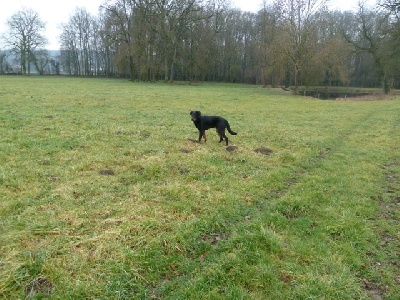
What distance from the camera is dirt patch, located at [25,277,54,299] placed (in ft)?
9.85

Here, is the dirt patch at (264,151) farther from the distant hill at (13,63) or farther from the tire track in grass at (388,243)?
the distant hill at (13,63)

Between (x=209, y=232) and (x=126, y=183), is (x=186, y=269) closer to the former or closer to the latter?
(x=209, y=232)

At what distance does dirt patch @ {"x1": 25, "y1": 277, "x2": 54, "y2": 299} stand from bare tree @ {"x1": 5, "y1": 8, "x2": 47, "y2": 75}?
241 ft

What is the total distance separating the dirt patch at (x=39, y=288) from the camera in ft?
9.85

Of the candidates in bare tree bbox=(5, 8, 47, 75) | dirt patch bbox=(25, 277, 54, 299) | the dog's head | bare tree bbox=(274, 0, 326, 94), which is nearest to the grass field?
dirt patch bbox=(25, 277, 54, 299)

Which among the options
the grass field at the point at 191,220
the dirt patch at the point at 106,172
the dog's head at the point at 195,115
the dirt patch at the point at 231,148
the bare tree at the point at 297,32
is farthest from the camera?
the bare tree at the point at 297,32

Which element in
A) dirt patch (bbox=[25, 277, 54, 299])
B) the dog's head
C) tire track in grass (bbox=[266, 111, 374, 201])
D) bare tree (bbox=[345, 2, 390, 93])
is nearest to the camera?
dirt patch (bbox=[25, 277, 54, 299])

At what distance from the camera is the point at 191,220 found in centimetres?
460

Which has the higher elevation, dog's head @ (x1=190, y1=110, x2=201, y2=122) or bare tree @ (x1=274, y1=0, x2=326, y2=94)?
bare tree @ (x1=274, y1=0, x2=326, y2=94)

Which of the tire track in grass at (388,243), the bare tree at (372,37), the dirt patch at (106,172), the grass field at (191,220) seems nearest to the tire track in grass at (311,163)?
the grass field at (191,220)

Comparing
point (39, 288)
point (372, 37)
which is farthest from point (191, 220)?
point (372, 37)

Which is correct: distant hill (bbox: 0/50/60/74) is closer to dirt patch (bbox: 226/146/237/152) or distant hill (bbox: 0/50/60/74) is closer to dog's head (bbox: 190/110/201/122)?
dog's head (bbox: 190/110/201/122)

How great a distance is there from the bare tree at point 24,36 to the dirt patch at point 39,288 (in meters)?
73.4

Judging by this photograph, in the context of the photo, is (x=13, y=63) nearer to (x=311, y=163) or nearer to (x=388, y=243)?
(x=311, y=163)
